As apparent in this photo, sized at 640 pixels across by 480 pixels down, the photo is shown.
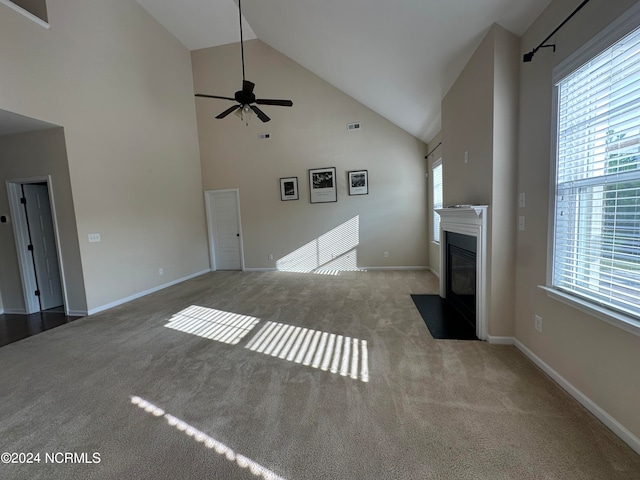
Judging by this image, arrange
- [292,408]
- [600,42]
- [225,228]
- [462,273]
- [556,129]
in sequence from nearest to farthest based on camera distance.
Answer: [600,42] → [292,408] → [556,129] → [462,273] → [225,228]

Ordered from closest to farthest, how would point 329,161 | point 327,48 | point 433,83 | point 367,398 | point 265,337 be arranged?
point 367,398
point 265,337
point 433,83
point 327,48
point 329,161

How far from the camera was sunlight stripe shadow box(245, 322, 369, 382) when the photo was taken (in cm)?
224

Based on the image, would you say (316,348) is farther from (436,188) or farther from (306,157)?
(306,157)

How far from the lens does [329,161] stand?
595cm

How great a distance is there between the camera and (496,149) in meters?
2.34

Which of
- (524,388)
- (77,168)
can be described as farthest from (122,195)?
(524,388)

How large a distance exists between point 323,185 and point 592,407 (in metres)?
5.17

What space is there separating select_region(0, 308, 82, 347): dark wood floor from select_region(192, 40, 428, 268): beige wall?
143 inches

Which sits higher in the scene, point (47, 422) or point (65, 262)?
point (65, 262)

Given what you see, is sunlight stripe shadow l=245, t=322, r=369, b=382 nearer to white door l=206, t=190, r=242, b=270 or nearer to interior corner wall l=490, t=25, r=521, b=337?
interior corner wall l=490, t=25, r=521, b=337

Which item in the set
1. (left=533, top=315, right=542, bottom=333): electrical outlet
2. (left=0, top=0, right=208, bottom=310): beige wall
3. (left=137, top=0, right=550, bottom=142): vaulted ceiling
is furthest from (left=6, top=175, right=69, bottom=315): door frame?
(left=533, top=315, right=542, bottom=333): electrical outlet

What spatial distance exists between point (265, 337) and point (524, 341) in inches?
96.7

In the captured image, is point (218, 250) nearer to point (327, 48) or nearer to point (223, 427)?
point (327, 48)

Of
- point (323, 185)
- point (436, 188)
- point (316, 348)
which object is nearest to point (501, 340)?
point (316, 348)
